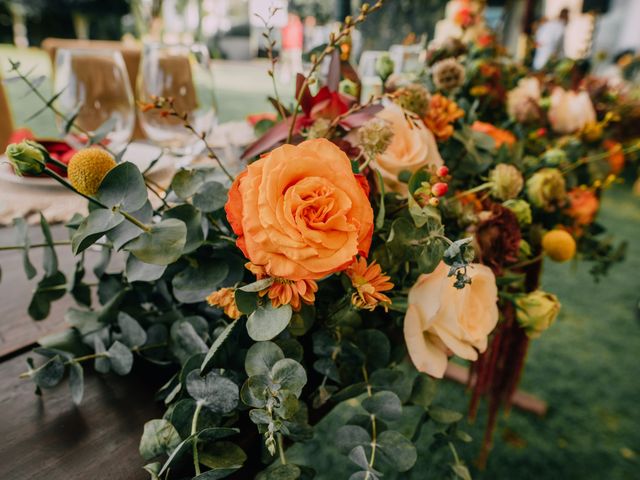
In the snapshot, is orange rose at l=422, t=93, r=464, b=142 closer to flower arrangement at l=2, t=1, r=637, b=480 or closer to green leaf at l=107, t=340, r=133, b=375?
flower arrangement at l=2, t=1, r=637, b=480

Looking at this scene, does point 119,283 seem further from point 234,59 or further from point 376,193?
point 234,59

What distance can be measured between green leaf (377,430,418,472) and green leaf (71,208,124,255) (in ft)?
1.00

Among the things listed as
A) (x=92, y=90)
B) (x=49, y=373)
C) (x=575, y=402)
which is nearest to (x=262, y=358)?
(x=49, y=373)

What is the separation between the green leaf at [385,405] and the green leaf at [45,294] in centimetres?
37

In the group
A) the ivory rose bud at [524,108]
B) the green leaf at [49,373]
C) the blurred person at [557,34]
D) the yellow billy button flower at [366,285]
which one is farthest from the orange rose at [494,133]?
the blurred person at [557,34]

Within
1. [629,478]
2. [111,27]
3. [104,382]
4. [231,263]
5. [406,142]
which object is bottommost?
[629,478]

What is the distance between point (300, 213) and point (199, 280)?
163 millimetres

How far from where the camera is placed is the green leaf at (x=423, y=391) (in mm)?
506

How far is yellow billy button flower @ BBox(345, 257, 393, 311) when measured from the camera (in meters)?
0.37

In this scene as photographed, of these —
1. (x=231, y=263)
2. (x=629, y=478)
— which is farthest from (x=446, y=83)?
(x=629, y=478)

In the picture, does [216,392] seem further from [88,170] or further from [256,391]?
[88,170]

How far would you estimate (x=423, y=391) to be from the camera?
511mm

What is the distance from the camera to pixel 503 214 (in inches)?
20.2

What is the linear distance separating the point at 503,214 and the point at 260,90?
748 centimetres
